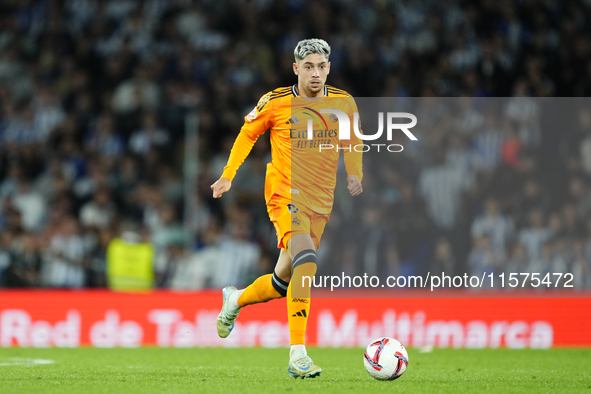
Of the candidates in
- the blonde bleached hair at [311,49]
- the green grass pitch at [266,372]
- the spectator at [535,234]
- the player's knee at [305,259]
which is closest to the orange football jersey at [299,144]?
the blonde bleached hair at [311,49]

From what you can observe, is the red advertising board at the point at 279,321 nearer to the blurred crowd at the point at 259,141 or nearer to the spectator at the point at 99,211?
the blurred crowd at the point at 259,141

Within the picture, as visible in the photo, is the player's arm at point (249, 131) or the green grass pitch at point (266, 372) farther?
the player's arm at point (249, 131)

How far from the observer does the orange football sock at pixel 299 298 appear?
18.7 ft

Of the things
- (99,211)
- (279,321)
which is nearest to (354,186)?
(279,321)

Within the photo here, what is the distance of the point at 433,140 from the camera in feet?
32.6

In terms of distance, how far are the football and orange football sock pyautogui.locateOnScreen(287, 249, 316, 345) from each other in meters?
0.47

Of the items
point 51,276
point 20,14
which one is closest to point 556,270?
point 51,276

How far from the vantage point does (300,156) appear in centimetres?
607

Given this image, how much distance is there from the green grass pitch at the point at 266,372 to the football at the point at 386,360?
Result: 7cm

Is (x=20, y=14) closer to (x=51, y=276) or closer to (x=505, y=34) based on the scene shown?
(x=51, y=276)

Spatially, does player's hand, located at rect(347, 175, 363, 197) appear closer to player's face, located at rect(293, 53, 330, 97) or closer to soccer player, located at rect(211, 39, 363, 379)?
soccer player, located at rect(211, 39, 363, 379)

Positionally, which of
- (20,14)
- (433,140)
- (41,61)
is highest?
(20,14)

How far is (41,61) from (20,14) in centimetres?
130

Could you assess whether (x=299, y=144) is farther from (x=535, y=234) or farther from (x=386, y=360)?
(x=535, y=234)
